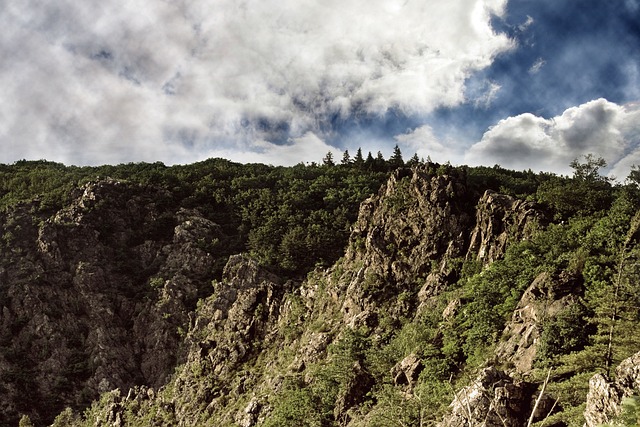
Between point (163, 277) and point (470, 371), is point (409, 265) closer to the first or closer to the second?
point (470, 371)

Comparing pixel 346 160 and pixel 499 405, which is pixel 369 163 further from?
pixel 499 405

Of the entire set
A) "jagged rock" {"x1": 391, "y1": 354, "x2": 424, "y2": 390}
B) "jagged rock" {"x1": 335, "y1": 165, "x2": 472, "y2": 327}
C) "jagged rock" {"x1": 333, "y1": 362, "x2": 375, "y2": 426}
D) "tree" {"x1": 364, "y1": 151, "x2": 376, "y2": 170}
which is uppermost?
"tree" {"x1": 364, "y1": 151, "x2": 376, "y2": 170}

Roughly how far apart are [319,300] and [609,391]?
154 feet

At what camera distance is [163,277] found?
9838 centimetres

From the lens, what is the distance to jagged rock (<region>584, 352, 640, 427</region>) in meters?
22.9

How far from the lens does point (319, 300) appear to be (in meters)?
68.3

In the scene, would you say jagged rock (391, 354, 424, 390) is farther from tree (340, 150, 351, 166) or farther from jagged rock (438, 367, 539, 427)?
tree (340, 150, 351, 166)

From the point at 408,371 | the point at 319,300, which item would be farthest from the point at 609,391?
the point at 319,300

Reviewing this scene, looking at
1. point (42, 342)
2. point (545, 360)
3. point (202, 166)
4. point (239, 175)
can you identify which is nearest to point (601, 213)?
point (545, 360)

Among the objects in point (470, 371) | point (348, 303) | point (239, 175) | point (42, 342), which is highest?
point (239, 175)

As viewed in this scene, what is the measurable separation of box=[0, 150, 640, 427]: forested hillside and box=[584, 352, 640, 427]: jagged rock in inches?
4.4

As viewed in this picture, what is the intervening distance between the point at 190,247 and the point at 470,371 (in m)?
69.8

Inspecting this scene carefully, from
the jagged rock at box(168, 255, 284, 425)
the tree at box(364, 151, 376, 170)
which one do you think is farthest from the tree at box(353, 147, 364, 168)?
the jagged rock at box(168, 255, 284, 425)

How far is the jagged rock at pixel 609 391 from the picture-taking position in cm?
2291
